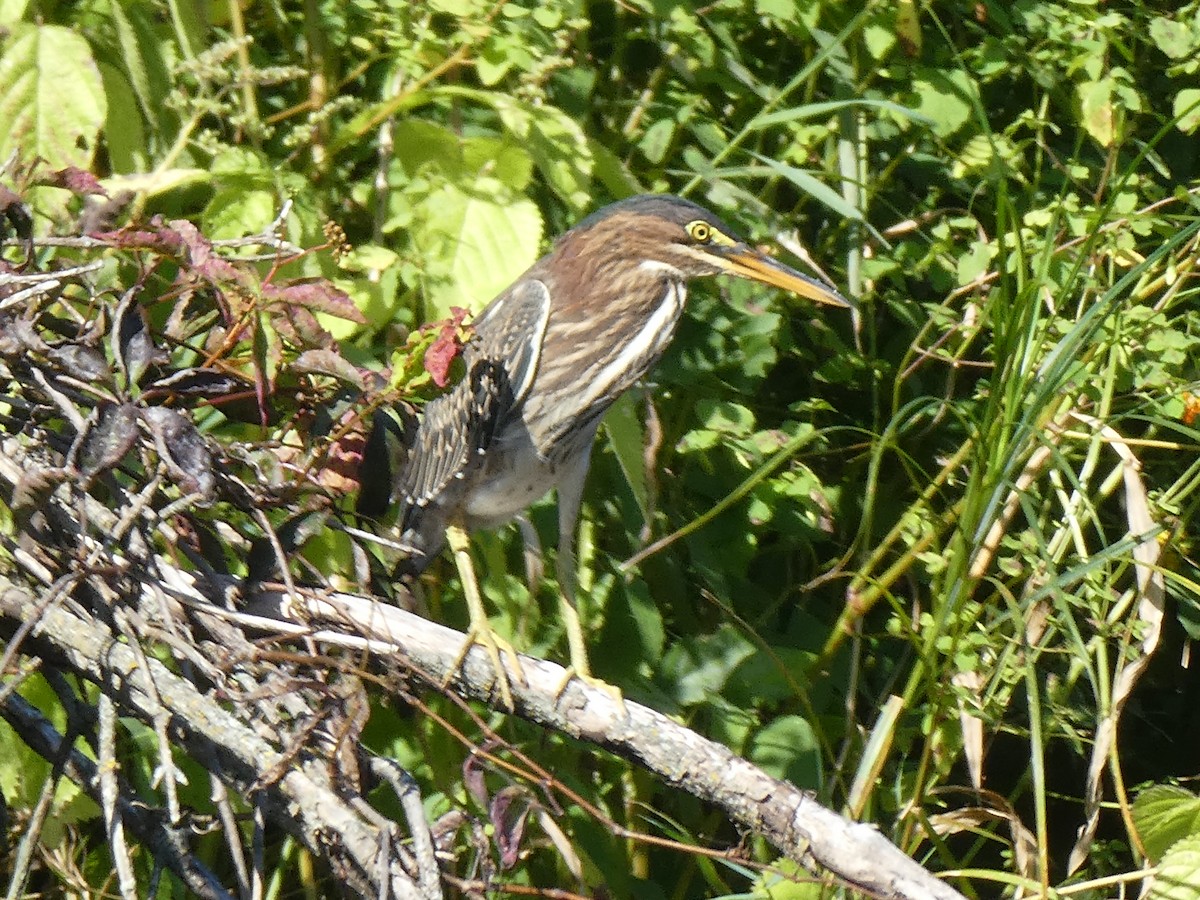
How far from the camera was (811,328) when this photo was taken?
9.83 ft

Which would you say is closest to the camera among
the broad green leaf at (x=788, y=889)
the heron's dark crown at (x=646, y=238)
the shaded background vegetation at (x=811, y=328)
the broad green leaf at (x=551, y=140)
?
the broad green leaf at (x=788, y=889)

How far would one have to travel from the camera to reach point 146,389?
176cm

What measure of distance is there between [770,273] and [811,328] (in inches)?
12.6

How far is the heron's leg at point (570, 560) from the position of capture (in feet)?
8.28

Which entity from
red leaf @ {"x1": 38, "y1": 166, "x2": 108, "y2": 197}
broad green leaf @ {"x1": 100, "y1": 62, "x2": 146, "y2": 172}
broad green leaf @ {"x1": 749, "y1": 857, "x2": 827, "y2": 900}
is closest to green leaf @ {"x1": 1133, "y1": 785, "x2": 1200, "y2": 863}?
broad green leaf @ {"x1": 749, "y1": 857, "x2": 827, "y2": 900}

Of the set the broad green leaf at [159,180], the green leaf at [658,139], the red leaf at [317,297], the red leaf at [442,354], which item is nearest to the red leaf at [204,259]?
the red leaf at [317,297]

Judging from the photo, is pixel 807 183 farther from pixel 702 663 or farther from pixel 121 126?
pixel 121 126

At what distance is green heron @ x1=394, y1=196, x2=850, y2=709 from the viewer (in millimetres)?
2615

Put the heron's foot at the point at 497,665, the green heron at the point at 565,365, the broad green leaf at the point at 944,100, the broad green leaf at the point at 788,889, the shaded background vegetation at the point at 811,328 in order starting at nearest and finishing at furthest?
1. the heron's foot at the point at 497,665
2. the broad green leaf at the point at 788,889
3. the shaded background vegetation at the point at 811,328
4. the green heron at the point at 565,365
5. the broad green leaf at the point at 944,100

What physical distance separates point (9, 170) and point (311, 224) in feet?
2.25

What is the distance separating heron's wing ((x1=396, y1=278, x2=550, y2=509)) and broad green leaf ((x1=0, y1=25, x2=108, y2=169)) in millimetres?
682

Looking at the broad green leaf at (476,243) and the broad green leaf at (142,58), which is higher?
the broad green leaf at (142,58)

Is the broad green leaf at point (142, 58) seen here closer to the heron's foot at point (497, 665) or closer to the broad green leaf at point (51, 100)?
the broad green leaf at point (51, 100)

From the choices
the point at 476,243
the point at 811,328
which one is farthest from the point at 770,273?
the point at 476,243
